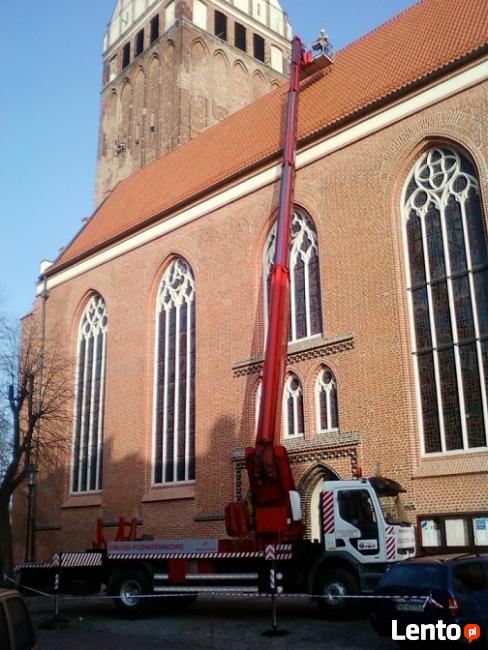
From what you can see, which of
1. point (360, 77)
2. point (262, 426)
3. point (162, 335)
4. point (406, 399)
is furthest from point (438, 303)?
point (162, 335)

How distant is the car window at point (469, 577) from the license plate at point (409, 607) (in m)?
0.49

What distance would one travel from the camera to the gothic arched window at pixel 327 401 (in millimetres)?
16453

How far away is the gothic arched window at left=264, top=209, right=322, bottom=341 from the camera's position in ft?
58.2

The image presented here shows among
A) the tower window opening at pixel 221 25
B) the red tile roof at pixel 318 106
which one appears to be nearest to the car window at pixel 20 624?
the red tile roof at pixel 318 106

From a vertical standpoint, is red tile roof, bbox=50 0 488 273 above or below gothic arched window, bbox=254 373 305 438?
above

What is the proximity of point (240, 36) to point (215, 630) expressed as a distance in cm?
3387

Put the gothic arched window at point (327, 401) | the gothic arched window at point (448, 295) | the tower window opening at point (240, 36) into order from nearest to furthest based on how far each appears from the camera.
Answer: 1. the gothic arched window at point (448, 295)
2. the gothic arched window at point (327, 401)
3. the tower window opening at point (240, 36)

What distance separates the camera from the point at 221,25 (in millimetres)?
37500

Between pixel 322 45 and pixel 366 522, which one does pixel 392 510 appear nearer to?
pixel 366 522

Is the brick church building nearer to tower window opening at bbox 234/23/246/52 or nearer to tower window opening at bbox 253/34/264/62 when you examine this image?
tower window opening at bbox 234/23/246/52

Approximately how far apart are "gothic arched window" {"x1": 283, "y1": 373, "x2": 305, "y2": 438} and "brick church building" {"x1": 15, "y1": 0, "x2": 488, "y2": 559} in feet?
0.16

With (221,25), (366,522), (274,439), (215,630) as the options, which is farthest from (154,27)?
(215,630)

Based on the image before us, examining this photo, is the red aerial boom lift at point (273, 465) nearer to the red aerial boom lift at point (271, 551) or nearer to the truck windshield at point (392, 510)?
the red aerial boom lift at point (271, 551)

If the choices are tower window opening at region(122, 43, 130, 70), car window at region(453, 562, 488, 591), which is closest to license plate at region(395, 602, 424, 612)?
car window at region(453, 562, 488, 591)
